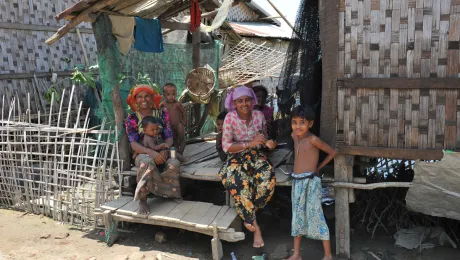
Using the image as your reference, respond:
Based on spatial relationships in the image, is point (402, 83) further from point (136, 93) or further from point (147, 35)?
point (147, 35)

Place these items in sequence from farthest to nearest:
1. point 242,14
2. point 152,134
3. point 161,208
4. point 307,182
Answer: point 242,14
point 152,134
point 161,208
point 307,182

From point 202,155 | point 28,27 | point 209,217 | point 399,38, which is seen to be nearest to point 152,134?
point 202,155

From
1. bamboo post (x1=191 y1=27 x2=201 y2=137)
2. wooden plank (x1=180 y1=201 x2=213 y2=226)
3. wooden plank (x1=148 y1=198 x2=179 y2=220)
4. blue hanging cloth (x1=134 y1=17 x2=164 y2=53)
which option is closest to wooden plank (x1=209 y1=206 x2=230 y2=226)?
wooden plank (x1=180 y1=201 x2=213 y2=226)

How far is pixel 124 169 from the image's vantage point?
471 centimetres

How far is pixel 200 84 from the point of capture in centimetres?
654

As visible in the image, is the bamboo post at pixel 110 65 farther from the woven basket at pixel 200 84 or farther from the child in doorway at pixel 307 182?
the child in doorway at pixel 307 182

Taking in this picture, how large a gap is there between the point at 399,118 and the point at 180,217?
2.37m

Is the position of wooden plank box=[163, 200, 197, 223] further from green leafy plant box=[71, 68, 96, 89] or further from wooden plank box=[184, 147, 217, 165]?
green leafy plant box=[71, 68, 96, 89]

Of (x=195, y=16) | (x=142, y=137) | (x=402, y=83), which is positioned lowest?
(x=142, y=137)

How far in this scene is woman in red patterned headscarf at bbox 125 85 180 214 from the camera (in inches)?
164

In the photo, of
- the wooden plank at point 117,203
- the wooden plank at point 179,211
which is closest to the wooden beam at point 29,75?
the wooden plank at point 117,203

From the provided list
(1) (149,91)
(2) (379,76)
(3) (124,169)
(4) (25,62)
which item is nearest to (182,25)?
(1) (149,91)

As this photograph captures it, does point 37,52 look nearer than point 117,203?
No

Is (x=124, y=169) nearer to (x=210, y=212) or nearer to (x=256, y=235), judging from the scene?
(x=210, y=212)
